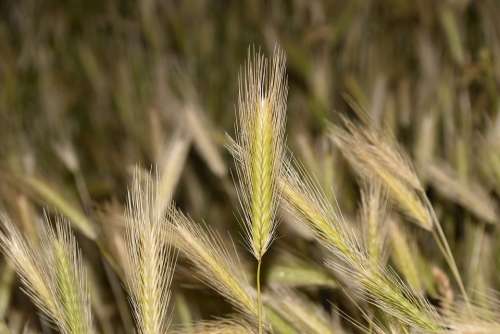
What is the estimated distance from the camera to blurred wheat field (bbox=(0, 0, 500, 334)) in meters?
0.56

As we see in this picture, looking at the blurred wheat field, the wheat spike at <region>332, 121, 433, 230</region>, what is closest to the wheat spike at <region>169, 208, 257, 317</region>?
the blurred wheat field

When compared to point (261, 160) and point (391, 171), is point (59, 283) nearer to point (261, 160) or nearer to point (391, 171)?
point (261, 160)

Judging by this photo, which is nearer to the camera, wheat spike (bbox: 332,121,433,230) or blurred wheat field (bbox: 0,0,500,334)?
blurred wheat field (bbox: 0,0,500,334)

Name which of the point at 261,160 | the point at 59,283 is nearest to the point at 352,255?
the point at 261,160

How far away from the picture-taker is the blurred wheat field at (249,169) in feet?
1.85

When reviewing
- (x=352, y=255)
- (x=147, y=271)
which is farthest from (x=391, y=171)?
(x=147, y=271)

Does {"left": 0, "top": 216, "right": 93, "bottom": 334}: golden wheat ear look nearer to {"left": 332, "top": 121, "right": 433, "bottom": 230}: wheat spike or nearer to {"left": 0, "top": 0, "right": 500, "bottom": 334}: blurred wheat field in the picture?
{"left": 0, "top": 0, "right": 500, "bottom": 334}: blurred wheat field

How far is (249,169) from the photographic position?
55 centimetres

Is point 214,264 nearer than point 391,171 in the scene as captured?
Yes

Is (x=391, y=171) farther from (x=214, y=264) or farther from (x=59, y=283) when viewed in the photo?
(x=59, y=283)

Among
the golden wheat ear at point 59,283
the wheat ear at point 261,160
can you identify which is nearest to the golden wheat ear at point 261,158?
the wheat ear at point 261,160

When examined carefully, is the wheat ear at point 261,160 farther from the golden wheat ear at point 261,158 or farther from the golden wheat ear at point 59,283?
the golden wheat ear at point 59,283

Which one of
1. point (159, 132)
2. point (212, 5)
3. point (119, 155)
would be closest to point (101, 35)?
point (212, 5)

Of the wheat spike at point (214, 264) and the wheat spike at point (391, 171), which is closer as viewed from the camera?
the wheat spike at point (214, 264)
